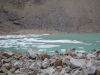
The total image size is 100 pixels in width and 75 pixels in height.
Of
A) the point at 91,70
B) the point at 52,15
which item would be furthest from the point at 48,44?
the point at 52,15

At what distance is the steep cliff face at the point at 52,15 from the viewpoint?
37188 mm

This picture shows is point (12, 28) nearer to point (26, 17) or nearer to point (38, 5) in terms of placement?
point (26, 17)

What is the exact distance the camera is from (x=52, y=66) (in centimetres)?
583

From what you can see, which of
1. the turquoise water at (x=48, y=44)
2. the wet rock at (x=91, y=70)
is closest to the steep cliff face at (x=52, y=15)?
the turquoise water at (x=48, y=44)

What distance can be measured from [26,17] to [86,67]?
34.5 metres

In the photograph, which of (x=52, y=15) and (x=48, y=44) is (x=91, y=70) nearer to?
(x=48, y=44)

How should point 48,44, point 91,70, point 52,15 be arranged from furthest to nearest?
point 52,15
point 48,44
point 91,70

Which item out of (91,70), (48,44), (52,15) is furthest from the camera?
(52,15)

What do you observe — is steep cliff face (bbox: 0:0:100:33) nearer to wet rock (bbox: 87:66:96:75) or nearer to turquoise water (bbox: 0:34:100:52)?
turquoise water (bbox: 0:34:100:52)

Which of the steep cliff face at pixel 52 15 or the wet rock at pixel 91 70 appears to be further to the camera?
the steep cliff face at pixel 52 15

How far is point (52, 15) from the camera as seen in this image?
132ft

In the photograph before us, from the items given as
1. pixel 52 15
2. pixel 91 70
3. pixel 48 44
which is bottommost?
pixel 48 44

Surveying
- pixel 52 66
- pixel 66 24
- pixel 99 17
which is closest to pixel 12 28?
pixel 66 24

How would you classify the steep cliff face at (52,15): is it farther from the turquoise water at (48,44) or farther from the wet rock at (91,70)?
the wet rock at (91,70)
